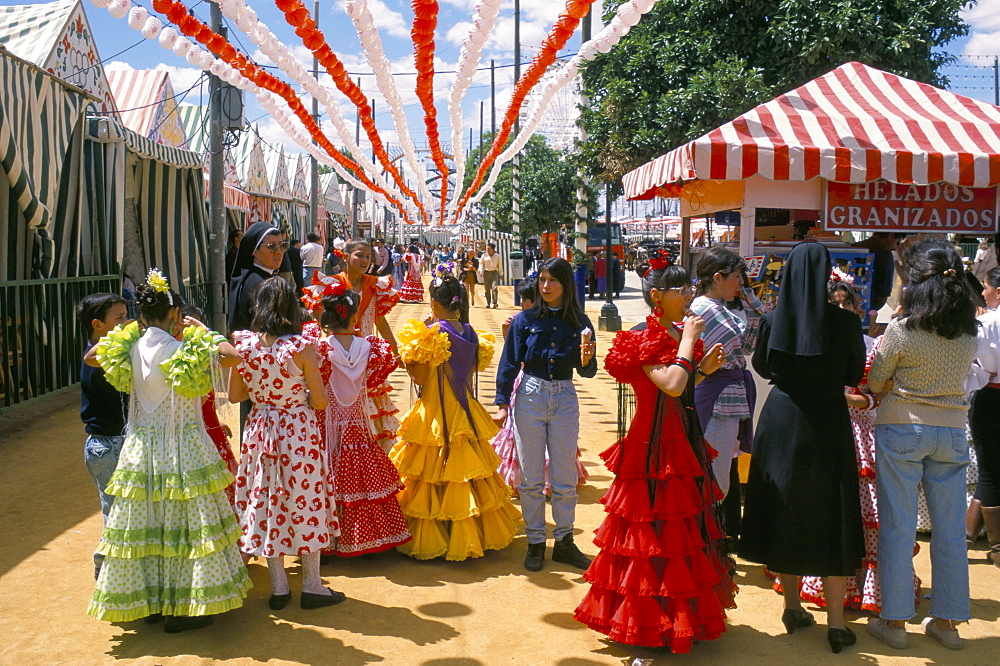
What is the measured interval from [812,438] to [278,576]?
107 inches

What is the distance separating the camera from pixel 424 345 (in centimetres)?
517

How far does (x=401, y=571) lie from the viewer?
16.6 feet

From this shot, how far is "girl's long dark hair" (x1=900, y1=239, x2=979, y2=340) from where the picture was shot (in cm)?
392

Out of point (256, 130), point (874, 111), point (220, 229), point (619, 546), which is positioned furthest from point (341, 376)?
point (256, 130)

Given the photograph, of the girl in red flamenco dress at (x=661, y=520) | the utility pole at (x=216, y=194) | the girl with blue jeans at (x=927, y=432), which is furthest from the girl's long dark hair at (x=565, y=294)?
the utility pole at (x=216, y=194)

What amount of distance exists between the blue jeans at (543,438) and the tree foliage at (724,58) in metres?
9.25

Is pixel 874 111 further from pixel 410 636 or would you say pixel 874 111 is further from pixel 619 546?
pixel 410 636

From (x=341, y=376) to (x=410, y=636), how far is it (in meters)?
1.50

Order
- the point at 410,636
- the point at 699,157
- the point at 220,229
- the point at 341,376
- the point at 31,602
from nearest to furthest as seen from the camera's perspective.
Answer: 1. the point at 410,636
2. the point at 31,602
3. the point at 341,376
4. the point at 699,157
5. the point at 220,229

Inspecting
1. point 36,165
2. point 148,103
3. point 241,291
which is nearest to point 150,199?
→ point 148,103

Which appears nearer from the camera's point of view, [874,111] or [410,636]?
[410,636]

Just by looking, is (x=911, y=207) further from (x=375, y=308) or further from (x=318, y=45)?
(x=318, y=45)

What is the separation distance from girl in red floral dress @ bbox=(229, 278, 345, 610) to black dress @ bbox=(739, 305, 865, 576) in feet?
7.22

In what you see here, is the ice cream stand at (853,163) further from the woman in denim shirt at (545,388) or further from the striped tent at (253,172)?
the striped tent at (253,172)
